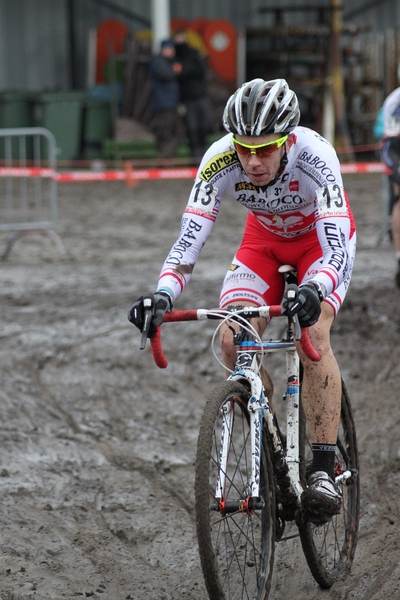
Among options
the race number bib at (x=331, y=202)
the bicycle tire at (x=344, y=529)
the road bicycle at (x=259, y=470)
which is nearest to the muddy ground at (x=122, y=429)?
the bicycle tire at (x=344, y=529)

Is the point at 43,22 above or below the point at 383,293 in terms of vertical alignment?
above

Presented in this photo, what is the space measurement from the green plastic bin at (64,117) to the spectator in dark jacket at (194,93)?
8.86ft

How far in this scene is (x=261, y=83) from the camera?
13.0ft

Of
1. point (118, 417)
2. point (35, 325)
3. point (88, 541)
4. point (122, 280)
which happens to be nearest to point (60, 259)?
point (122, 280)

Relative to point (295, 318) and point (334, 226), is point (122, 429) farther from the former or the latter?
point (295, 318)

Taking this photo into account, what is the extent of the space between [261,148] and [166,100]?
1422cm

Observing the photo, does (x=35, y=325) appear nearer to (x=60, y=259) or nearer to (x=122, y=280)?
(x=122, y=280)

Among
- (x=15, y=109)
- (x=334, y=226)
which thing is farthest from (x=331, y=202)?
(x=15, y=109)

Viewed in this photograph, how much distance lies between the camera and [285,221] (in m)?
4.27

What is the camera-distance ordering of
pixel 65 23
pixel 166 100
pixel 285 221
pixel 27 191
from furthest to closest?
pixel 65 23 < pixel 166 100 < pixel 27 191 < pixel 285 221

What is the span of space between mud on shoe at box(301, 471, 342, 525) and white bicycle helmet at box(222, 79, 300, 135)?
157 centimetres

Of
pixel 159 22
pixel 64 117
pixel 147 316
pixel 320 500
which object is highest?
pixel 159 22

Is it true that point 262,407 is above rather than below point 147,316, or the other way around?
below

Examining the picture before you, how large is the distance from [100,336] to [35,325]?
0.70m
